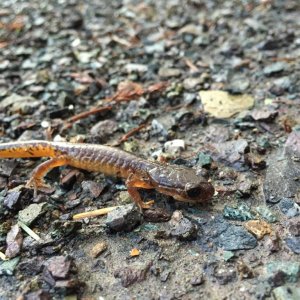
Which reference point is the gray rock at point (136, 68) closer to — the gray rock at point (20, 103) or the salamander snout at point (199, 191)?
the gray rock at point (20, 103)

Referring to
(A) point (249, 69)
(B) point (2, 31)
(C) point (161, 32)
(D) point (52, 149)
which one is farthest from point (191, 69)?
(B) point (2, 31)

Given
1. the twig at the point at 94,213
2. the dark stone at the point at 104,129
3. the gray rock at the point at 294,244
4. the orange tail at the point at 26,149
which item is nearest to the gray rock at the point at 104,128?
the dark stone at the point at 104,129

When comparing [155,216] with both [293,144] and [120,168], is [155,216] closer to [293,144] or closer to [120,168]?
[120,168]

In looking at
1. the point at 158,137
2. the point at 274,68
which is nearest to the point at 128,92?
the point at 158,137

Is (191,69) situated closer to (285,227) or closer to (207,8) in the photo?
(207,8)

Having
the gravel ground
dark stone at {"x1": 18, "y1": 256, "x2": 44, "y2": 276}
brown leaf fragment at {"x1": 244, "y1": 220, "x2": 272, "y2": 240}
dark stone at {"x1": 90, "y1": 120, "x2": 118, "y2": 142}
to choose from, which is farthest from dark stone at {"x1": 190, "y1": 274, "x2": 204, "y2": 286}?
dark stone at {"x1": 90, "y1": 120, "x2": 118, "y2": 142}

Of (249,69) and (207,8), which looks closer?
(249,69)

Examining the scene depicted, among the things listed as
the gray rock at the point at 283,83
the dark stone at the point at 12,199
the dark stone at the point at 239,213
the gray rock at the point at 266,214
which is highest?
the dark stone at the point at 12,199
